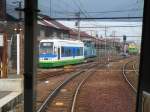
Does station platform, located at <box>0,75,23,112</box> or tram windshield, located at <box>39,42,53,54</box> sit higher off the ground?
tram windshield, located at <box>39,42,53,54</box>

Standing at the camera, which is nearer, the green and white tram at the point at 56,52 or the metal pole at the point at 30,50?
the metal pole at the point at 30,50

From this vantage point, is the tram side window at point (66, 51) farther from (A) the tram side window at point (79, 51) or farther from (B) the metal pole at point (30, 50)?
(B) the metal pole at point (30, 50)

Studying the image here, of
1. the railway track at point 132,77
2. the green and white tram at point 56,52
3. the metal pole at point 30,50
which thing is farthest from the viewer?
the green and white tram at point 56,52

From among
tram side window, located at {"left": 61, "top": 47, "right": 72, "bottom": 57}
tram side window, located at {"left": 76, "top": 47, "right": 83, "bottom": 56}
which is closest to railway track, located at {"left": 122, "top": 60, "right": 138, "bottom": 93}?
tram side window, located at {"left": 61, "top": 47, "right": 72, "bottom": 57}

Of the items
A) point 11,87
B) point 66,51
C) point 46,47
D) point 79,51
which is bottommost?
point 11,87

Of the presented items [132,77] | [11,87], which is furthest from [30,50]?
[132,77]

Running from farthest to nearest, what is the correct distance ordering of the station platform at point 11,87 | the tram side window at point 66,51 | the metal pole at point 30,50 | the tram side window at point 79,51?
the tram side window at point 79,51 → the tram side window at point 66,51 → the station platform at point 11,87 → the metal pole at point 30,50

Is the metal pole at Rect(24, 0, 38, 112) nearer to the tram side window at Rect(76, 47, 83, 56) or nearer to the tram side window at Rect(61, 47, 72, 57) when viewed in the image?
the tram side window at Rect(61, 47, 72, 57)

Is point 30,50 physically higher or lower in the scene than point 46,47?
higher

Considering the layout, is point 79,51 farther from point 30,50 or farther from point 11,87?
point 30,50

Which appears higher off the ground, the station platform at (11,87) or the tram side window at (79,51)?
the tram side window at (79,51)

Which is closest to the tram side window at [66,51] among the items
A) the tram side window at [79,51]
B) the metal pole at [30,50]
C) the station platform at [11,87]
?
the tram side window at [79,51]

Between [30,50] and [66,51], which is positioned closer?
[30,50]

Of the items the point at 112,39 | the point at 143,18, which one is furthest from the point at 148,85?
the point at 112,39
